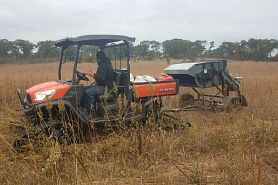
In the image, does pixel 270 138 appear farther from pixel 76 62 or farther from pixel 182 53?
pixel 182 53

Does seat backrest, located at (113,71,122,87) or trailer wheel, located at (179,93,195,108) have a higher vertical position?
seat backrest, located at (113,71,122,87)

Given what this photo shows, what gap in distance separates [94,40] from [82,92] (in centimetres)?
103

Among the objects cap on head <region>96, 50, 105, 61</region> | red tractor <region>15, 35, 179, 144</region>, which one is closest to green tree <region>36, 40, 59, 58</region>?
red tractor <region>15, 35, 179, 144</region>

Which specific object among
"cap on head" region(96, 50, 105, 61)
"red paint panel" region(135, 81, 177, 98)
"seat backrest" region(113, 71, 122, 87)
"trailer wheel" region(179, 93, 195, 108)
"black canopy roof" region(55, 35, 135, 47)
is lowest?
"trailer wheel" region(179, 93, 195, 108)

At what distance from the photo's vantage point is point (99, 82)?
22.4 ft

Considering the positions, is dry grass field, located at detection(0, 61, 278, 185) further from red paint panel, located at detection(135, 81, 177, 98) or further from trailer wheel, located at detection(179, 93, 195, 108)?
trailer wheel, located at detection(179, 93, 195, 108)

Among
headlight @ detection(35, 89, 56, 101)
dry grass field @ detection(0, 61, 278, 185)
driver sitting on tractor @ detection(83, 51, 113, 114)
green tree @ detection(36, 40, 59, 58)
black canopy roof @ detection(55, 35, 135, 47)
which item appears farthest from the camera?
green tree @ detection(36, 40, 59, 58)

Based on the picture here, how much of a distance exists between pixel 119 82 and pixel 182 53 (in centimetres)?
5525

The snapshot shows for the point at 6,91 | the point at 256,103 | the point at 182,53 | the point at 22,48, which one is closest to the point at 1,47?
the point at 22,48

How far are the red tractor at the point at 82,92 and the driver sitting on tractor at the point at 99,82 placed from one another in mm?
100

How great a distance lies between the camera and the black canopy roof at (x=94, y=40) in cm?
631

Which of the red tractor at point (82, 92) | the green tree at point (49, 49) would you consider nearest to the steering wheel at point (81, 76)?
the red tractor at point (82, 92)

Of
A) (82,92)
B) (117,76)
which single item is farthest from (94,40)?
(82,92)

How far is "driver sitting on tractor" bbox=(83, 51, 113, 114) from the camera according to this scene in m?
6.48
